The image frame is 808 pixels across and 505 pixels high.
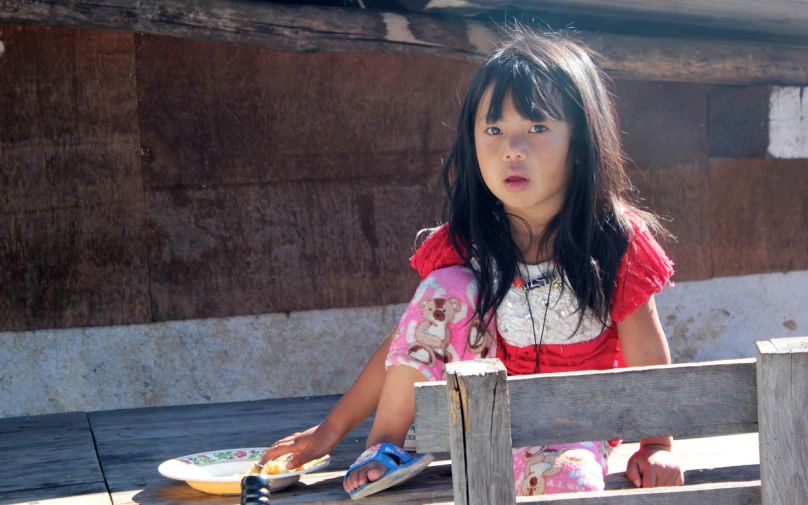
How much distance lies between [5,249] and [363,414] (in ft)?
5.84

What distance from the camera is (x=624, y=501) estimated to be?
4.77ft

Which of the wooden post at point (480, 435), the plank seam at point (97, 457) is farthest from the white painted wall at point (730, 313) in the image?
the wooden post at point (480, 435)

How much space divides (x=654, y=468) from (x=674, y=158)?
7.77 ft

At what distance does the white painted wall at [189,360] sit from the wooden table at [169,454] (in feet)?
0.31

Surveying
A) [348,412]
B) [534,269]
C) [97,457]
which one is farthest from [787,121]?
[97,457]

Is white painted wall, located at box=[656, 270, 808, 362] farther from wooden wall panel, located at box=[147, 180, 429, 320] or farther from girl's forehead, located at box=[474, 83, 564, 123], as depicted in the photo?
girl's forehead, located at box=[474, 83, 564, 123]

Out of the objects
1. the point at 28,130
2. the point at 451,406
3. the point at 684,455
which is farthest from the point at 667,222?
the point at 451,406

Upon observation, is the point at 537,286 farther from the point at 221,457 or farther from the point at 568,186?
the point at 221,457

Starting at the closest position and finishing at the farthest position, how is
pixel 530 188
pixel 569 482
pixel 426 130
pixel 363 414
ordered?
1. pixel 569 482
2. pixel 530 188
3. pixel 363 414
4. pixel 426 130

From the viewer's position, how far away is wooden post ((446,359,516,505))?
4.48 ft

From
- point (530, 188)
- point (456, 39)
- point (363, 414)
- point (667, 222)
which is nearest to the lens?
point (530, 188)

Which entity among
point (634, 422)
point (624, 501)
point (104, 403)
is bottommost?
point (104, 403)

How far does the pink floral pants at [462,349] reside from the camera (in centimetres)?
195

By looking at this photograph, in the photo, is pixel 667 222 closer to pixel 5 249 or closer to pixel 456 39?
pixel 456 39
